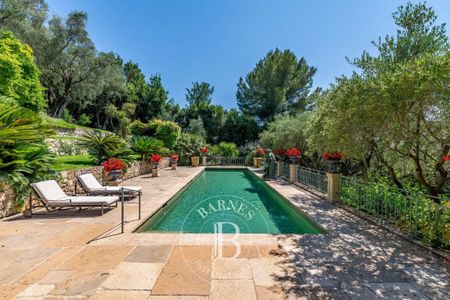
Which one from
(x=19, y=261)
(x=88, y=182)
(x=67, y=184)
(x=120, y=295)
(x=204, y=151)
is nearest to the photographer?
(x=120, y=295)

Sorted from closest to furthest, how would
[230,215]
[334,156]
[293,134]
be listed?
1. [230,215]
2. [334,156]
3. [293,134]

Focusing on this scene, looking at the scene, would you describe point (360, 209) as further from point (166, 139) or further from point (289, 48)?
point (289, 48)

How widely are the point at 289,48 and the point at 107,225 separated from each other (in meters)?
27.4

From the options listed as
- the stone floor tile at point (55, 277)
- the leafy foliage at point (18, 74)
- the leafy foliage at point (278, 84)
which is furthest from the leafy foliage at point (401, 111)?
the leafy foliage at point (278, 84)

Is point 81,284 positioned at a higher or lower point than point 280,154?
lower

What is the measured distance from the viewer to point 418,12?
308 inches

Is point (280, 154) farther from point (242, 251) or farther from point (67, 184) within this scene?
point (242, 251)

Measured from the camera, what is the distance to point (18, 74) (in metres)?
16.5

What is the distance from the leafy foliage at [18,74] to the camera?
15781 mm

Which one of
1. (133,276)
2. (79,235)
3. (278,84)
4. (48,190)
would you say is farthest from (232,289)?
(278,84)

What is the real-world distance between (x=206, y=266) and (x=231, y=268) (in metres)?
0.32

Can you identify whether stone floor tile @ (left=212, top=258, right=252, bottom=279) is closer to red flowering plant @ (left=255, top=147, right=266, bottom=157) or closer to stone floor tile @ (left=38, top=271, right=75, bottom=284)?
stone floor tile @ (left=38, top=271, right=75, bottom=284)

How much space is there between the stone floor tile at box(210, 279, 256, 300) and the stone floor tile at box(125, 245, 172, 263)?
3.16 ft

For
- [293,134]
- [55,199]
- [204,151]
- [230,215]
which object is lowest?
[230,215]
